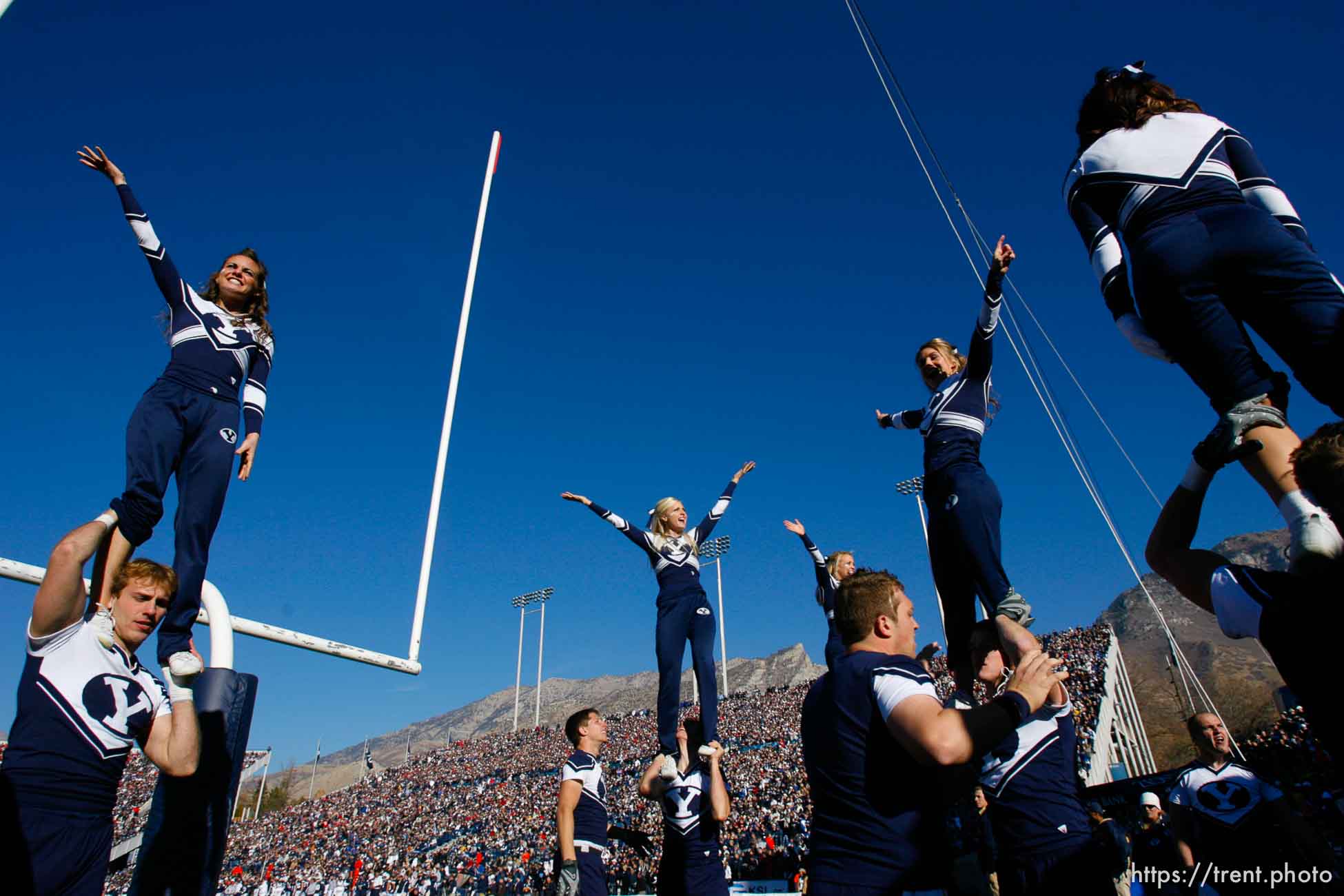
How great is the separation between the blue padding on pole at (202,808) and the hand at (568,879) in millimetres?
2688

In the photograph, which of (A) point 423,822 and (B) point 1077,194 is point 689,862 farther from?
(A) point 423,822

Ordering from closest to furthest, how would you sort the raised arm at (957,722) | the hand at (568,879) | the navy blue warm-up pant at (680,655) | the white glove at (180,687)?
the raised arm at (957,722) < the white glove at (180,687) < the hand at (568,879) < the navy blue warm-up pant at (680,655)

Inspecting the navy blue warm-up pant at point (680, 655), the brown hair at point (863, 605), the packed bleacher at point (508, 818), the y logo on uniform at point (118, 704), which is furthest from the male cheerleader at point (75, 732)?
the packed bleacher at point (508, 818)

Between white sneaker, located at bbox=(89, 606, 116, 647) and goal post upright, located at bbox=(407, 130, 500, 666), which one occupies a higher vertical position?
goal post upright, located at bbox=(407, 130, 500, 666)

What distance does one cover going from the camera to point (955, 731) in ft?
6.20

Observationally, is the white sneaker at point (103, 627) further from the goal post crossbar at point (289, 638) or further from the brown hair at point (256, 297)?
the brown hair at point (256, 297)

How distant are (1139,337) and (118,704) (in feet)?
11.4

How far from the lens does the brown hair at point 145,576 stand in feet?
→ 8.08

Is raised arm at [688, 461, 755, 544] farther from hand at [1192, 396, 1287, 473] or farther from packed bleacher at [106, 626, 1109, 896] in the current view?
packed bleacher at [106, 626, 1109, 896]

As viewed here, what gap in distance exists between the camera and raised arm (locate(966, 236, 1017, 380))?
3.33 metres

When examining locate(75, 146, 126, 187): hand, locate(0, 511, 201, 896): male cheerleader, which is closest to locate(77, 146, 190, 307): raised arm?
locate(75, 146, 126, 187): hand

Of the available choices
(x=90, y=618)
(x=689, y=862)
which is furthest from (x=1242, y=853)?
(x=90, y=618)

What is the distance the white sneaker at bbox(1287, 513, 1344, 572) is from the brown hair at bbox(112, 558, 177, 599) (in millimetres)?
3261

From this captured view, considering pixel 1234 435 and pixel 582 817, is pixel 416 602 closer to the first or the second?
pixel 582 817
